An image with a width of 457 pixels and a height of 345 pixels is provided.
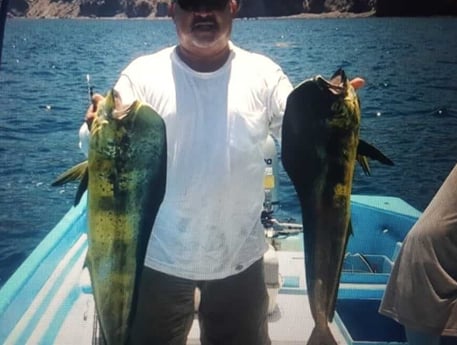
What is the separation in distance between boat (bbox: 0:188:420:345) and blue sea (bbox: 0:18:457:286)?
2.18 meters

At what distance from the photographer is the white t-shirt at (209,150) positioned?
8.18ft

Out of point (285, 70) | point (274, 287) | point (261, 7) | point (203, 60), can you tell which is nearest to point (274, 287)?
point (274, 287)

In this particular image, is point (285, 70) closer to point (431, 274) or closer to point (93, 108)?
point (431, 274)

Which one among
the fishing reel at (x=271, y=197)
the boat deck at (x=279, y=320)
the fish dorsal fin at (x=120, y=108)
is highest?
the fish dorsal fin at (x=120, y=108)

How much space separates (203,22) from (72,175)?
786mm

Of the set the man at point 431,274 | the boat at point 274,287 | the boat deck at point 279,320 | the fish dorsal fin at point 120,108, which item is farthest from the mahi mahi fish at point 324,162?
the boat deck at point 279,320

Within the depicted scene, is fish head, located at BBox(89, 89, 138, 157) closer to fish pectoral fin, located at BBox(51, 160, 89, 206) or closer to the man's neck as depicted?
fish pectoral fin, located at BBox(51, 160, 89, 206)

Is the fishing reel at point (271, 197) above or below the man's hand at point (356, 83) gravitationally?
below

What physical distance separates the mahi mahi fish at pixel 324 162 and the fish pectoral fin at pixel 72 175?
685mm

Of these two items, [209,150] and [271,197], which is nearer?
[209,150]

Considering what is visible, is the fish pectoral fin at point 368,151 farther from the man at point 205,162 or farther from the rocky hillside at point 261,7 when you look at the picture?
the rocky hillside at point 261,7

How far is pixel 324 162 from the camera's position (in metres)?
2.11

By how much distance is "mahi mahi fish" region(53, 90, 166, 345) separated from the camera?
1987 millimetres

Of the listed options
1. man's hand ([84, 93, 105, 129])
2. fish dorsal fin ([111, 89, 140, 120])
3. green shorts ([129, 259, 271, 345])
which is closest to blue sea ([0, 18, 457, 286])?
green shorts ([129, 259, 271, 345])
